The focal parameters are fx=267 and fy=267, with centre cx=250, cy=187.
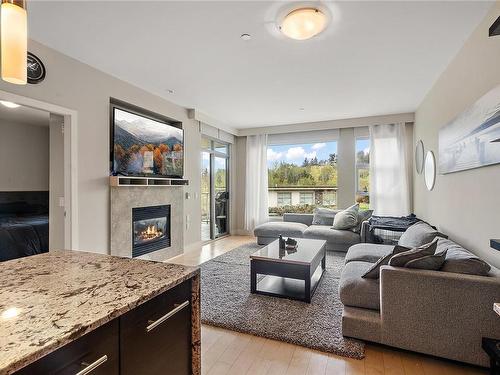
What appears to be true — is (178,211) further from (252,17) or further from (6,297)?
(6,297)

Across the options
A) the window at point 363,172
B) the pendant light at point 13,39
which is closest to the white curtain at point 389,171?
the window at point 363,172

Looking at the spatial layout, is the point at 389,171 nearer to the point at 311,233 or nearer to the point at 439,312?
the point at 311,233

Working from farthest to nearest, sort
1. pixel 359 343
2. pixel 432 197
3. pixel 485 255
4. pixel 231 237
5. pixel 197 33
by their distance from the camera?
pixel 231 237 < pixel 432 197 < pixel 197 33 < pixel 485 255 < pixel 359 343

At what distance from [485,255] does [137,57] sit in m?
3.78

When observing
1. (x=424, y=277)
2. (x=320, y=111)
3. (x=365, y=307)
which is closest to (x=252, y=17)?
(x=424, y=277)

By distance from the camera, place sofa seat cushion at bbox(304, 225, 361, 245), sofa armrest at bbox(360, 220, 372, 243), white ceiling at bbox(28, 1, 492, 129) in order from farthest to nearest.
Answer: sofa seat cushion at bbox(304, 225, 361, 245) → sofa armrest at bbox(360, 220, 372, 243) → white ceiling at bbox(28, 1, 492, 129)

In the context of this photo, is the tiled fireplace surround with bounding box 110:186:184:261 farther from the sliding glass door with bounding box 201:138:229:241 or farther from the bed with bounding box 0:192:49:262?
the bed with bounding box 0:192:49:262

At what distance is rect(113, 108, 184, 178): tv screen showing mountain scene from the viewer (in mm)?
3461

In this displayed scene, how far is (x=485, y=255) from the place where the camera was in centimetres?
220

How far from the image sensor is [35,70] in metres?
2.54

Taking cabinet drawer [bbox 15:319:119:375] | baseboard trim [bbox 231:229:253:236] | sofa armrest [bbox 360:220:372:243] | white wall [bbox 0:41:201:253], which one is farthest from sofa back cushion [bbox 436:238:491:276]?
baseboard trim [bbox 231:229:253:236]

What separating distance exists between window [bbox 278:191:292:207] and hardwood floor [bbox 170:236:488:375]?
4547mm

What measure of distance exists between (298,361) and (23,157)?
250 inches

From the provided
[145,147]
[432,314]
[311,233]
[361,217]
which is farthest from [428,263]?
[145,147]
